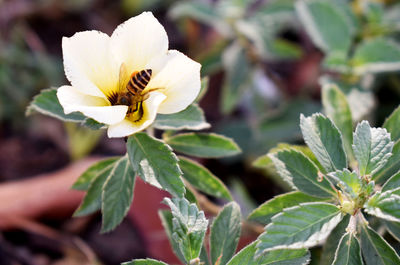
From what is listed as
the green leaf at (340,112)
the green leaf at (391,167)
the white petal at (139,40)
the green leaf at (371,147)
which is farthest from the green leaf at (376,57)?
the white petal at (139,40)

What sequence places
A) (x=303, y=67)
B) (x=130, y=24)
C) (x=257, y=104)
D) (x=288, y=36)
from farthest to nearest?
(x=288, y=36) → (x=303, y=67) → (x=257, y=104) → (x=130, y=24)

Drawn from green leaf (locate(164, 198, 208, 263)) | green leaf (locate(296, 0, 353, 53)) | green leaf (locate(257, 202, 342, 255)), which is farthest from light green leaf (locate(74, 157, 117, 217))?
green leaf (locate(296, 0, 353, 53))

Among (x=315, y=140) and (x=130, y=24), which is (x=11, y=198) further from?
(x=315, y=140)

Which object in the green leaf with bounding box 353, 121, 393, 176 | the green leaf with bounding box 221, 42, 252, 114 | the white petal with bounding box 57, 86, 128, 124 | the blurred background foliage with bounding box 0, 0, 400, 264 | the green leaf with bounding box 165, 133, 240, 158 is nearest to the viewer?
the white petal with bounding box 57, 86, 128, 124

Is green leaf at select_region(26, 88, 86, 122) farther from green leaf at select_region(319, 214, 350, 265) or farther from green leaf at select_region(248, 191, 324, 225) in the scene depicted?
green leaf at select_region(319, 214, 350, 265)

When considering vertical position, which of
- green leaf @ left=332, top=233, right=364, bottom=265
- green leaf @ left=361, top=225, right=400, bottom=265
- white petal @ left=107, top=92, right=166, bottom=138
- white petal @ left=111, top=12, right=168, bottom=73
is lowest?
green leaf @ left=361, top=225, right=400, bottom=265

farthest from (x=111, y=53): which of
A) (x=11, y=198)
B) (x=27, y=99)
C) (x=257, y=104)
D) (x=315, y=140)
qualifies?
(x=27, y=99)
